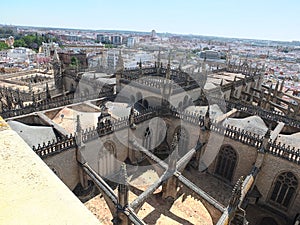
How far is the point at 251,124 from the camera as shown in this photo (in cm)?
2258

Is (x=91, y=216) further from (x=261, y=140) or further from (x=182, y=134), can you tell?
(x=182, y=134)

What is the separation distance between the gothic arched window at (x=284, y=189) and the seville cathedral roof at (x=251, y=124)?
4.34 m

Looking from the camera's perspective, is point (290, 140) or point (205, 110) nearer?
point (290, 140)

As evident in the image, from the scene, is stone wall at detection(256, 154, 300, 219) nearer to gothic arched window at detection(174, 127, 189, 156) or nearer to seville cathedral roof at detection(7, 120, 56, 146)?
gothic arched window at detection(174, 127, 189, 156)

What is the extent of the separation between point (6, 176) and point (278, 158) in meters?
20.2

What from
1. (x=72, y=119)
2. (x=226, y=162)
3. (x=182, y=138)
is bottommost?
(x=226, y=162)

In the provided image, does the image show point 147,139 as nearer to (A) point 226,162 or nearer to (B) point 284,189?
(A) point 226,162

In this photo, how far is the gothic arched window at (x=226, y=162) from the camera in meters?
21.2

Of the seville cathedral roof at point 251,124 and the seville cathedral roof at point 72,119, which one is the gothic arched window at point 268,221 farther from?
the seville cathedral roof at point 72,119

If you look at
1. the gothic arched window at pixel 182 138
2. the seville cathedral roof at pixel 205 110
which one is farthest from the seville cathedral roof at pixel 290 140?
the gothic arched window at pixel 182 138

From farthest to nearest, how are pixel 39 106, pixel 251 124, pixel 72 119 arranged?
1. pixel 251 124
2. pixel 39 106
3. pixel 72 119

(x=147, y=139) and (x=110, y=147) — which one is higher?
(x=110, y=147)

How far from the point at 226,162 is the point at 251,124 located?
4.96 meters

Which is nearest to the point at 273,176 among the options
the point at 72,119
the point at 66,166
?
the point at 66,166
